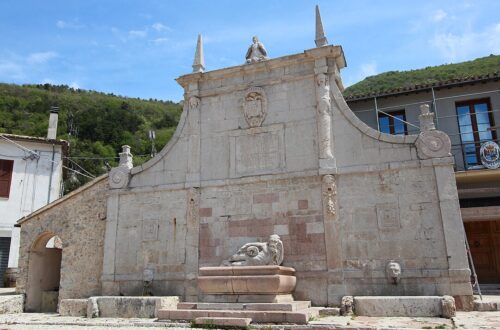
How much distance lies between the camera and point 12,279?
1905 centimetres

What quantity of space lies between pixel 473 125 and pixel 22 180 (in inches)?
796

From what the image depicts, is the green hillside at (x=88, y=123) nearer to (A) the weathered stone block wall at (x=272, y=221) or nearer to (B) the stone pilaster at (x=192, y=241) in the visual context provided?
(B) the stone pilaster at (x=192, y=241)

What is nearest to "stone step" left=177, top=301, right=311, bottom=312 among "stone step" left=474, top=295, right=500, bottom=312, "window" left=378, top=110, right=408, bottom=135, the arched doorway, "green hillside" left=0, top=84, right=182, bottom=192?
"stone step" left=474, top=295, right=500, bottom=312

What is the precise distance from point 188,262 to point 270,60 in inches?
Answer: 254

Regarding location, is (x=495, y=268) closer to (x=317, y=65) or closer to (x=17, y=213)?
(x=317, y=65)

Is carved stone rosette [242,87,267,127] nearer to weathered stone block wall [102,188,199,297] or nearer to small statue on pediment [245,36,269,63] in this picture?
small statue on pediment [245,36,269,63]

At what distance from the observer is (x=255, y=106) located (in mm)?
12906

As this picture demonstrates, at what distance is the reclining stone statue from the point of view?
1069 centimetres

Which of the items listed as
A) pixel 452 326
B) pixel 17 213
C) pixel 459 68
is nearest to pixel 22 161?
pixel 17 213

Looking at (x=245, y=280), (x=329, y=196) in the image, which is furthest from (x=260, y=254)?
(x=329, y=196)

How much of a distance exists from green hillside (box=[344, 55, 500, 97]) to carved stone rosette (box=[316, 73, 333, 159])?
35.0 ft

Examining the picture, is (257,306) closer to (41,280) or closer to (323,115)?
(323,115)

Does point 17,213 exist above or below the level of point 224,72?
below

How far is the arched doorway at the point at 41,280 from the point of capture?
14.3m
